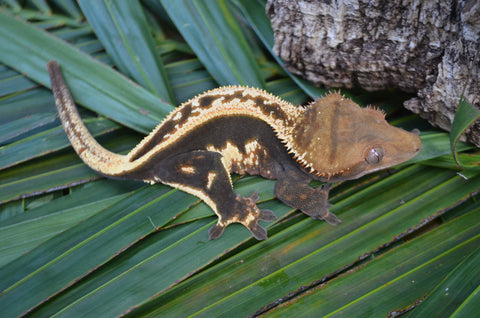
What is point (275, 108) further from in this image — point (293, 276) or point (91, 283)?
point (91, 283)

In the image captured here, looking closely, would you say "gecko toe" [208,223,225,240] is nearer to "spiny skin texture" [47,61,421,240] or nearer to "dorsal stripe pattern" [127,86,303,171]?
"spiny skin texture" [47,61,421,240]

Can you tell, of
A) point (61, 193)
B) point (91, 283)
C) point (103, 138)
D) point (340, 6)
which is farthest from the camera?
point (103, 138)

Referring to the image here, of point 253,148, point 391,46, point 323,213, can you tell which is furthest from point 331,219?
point 391,46

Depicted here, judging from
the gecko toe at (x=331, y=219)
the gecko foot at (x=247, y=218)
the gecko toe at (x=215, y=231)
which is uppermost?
the gecko toe at (x=331, y=219)

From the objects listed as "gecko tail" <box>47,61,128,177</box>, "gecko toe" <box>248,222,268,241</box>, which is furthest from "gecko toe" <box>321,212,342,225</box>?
"gecko tail" <box>47,61,128,177</box>

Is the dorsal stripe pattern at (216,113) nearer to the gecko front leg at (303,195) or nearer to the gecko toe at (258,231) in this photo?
the gecko front leg at (303,195)

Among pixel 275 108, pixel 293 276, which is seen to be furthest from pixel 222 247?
pixel 275 108

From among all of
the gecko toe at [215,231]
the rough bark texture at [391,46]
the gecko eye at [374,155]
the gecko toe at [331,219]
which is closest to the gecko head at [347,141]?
the gecko eye at [374,155]
